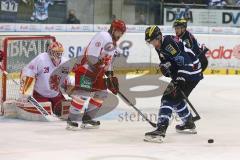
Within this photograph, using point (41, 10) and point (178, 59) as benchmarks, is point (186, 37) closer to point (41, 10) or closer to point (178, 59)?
point (178, 59)

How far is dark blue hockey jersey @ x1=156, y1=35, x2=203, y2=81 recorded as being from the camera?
5.95 m

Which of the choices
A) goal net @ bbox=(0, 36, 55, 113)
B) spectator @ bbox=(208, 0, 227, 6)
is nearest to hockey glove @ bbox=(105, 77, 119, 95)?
goal net @ bbox=(0, 36, 55, 113)

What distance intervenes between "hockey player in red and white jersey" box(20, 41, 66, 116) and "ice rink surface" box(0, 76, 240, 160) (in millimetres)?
397

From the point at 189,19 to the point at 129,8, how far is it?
1241 mm

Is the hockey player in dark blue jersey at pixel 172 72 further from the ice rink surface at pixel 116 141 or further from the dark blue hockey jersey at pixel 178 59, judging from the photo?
the ice rink surface at pixel 116 141

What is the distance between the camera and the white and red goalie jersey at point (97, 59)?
21.2ft

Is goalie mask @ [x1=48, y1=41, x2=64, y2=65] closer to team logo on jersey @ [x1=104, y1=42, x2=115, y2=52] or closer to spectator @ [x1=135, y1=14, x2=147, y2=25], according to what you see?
team logo on jersey @ [x1=104, y1=42, x2=115, y2=52]

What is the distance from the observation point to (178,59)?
19.8ft

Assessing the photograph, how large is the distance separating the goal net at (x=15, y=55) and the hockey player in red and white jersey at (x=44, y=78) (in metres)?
0.43

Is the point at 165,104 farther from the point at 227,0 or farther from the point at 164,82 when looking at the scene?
the point at 227,0

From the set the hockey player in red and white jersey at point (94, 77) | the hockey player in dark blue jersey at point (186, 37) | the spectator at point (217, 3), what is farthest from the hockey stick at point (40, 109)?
the spectator at point (217, 3)

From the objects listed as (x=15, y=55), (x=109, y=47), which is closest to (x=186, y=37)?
(x=109, y=47)

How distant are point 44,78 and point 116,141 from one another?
163 centimetres

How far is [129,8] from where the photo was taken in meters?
13.5
